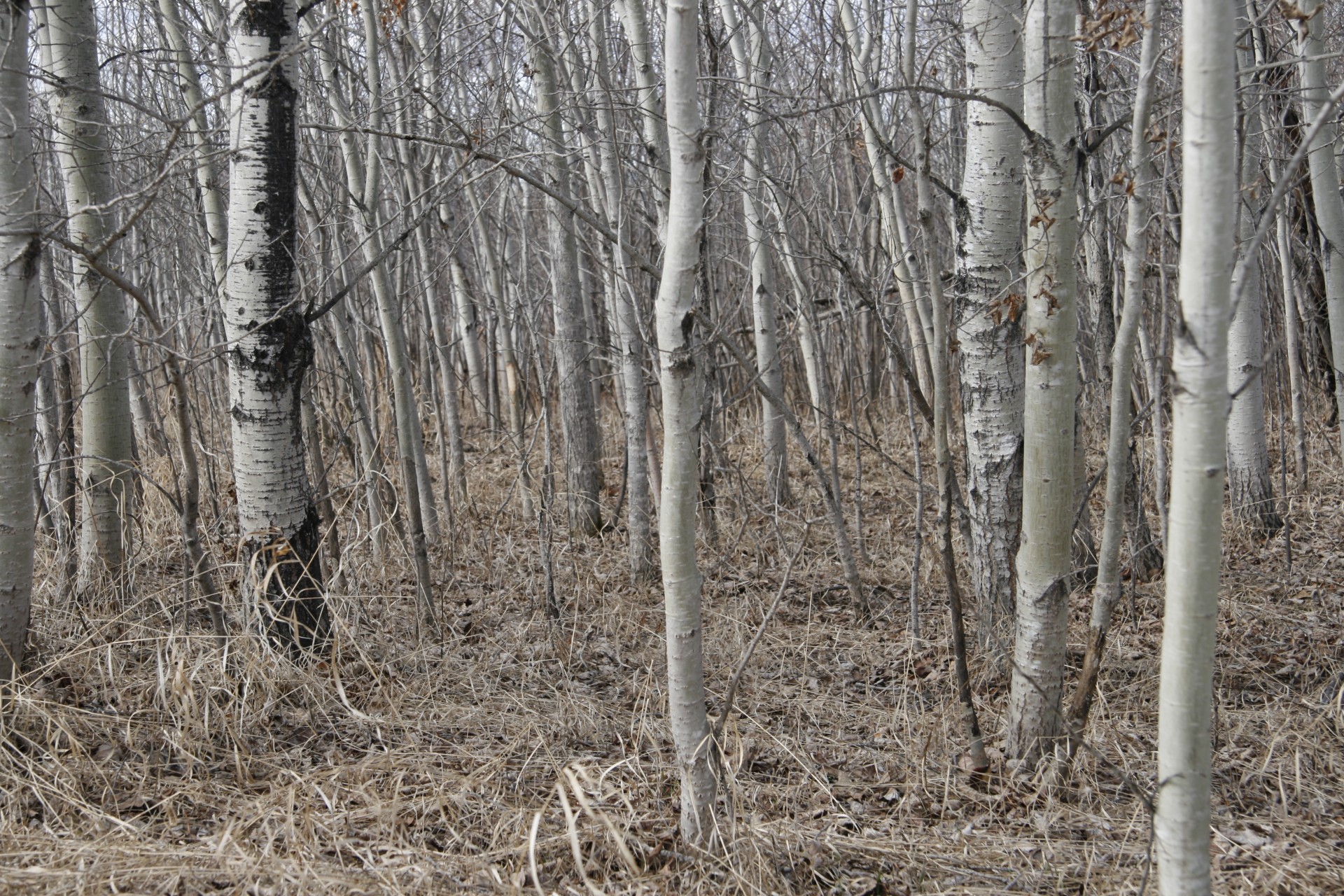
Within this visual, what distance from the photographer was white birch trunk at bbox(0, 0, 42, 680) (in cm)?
302

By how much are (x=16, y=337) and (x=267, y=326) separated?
78 centimetres

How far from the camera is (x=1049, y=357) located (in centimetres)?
260

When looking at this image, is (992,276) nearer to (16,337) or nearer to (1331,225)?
(1331,225)

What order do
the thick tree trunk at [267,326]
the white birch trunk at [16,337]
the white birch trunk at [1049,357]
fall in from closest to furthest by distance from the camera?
1. the white birch trunk at [1049,357]
2. the white birch trunk at [16,337]
3. the thick tree trunk at [267,326]

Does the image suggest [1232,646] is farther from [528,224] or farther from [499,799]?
[528,224]

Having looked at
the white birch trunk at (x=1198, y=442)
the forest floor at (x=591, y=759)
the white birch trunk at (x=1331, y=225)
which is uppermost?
the white birch trunk at (x=1331, y=225)

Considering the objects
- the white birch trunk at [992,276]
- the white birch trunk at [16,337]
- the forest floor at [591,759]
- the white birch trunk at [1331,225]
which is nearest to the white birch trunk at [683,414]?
the forest floor at [591,759]

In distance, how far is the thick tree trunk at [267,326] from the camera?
3473mm

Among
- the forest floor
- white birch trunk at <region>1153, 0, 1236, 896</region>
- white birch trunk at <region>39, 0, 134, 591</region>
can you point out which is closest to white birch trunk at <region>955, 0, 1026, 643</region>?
the forest floor

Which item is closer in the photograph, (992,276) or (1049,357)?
(1049,357)

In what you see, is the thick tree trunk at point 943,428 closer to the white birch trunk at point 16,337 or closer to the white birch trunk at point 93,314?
the white birch trunk at point 16,337

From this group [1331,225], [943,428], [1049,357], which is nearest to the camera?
[1049,357]

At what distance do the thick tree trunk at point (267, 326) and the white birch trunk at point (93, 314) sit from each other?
0.98 m

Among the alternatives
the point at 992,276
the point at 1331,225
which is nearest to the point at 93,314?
the point at 992,276
